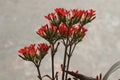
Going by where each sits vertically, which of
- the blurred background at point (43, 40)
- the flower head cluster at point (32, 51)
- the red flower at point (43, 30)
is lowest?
the flower head cluster at point (32, 51)

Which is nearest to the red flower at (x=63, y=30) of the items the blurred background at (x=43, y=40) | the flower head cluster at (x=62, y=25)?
the flower head cluster at (x=62, y=25)

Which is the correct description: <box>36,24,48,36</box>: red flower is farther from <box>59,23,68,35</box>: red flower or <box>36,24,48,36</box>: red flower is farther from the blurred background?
the blurred background

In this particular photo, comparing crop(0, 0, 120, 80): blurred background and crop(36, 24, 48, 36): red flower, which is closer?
crop(36, 24, 48, 36): red flower

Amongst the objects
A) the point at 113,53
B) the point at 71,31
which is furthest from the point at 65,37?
the point at 113,53

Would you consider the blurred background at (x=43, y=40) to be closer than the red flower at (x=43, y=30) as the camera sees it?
No

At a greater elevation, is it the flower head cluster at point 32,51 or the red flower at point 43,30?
the red flower at point 43,30

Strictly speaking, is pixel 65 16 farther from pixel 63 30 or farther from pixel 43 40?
pixel 43 40

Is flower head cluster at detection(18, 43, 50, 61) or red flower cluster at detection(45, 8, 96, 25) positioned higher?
red flower cluster at detection(45, 8, 96, 25)

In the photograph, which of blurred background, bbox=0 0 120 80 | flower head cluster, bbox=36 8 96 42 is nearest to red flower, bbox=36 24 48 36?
flower head cluster, bbox=36 8 96 42

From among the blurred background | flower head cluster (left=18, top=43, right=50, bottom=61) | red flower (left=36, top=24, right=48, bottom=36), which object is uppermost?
the blurred background

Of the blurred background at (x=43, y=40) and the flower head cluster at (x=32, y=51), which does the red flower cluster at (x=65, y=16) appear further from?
the blurred background at (x=43, y=40)
